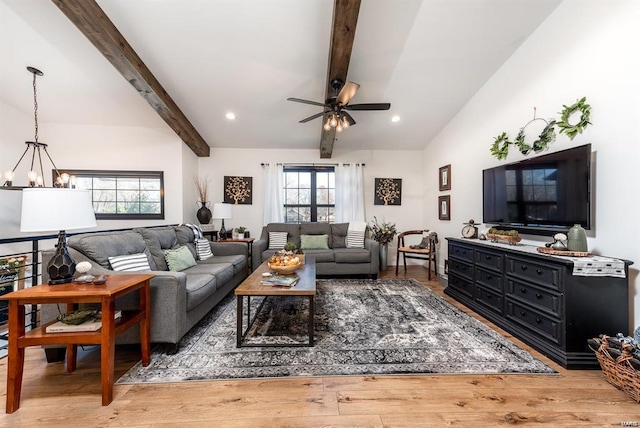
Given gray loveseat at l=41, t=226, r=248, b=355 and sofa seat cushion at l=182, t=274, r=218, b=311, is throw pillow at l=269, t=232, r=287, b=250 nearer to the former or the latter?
gray loveseat at l=41, t=226, r=248, b=355

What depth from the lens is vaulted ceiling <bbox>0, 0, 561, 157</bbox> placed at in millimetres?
2545

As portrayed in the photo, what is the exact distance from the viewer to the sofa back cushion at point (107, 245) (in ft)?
6.93

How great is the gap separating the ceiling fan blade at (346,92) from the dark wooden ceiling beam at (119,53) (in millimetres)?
2436

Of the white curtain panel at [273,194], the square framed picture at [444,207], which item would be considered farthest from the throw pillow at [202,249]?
the square framed picture at [444,207]

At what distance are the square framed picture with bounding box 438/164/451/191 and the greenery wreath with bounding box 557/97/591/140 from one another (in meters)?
1.96

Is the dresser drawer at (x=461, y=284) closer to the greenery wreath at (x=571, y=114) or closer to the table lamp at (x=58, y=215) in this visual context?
the greenery wreath at (x=571, y=114)

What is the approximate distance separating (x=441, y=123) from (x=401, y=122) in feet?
2.37

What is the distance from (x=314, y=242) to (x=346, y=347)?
2.59 metres

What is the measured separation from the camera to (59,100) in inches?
153

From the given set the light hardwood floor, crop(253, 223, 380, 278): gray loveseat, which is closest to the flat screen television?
the light hardwood floor

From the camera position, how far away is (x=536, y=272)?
2139mm

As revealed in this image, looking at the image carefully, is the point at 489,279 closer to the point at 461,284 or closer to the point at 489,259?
the point at 489,259

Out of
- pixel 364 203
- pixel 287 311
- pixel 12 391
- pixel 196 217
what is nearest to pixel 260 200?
pixel 196 217

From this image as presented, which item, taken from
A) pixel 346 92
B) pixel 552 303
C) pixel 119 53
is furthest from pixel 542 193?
pixel 119 53
